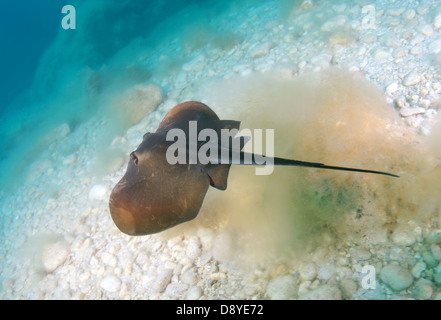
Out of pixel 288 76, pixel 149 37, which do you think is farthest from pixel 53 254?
pixel 149 37

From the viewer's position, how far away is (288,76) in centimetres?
562

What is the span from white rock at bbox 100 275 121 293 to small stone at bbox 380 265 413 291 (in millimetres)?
3827

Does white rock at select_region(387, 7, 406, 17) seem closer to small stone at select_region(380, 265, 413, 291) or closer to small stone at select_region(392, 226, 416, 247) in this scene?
small stone at select_region(392, 226, 416, 247)

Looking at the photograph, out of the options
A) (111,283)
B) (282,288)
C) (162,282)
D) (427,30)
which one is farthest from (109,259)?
(427,30)

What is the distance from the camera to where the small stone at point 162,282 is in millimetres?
3486

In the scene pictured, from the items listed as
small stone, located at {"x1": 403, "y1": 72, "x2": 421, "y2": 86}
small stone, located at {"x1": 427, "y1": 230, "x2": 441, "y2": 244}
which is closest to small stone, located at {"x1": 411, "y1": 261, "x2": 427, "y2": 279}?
small stone, located at {"x1": 427, "y1": 230, "x2": 441, "y2": 244}

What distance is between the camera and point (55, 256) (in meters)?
4.84

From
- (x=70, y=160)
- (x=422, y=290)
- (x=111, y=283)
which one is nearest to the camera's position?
(x=422, y=290)

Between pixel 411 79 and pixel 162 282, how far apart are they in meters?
5.56

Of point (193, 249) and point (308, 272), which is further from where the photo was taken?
point (193, 249)

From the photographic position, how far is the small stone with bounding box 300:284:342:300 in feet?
8.47

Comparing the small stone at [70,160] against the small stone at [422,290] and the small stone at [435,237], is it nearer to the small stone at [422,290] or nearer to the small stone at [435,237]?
the small stone at [422,290]

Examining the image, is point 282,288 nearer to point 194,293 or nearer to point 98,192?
point 194,293
